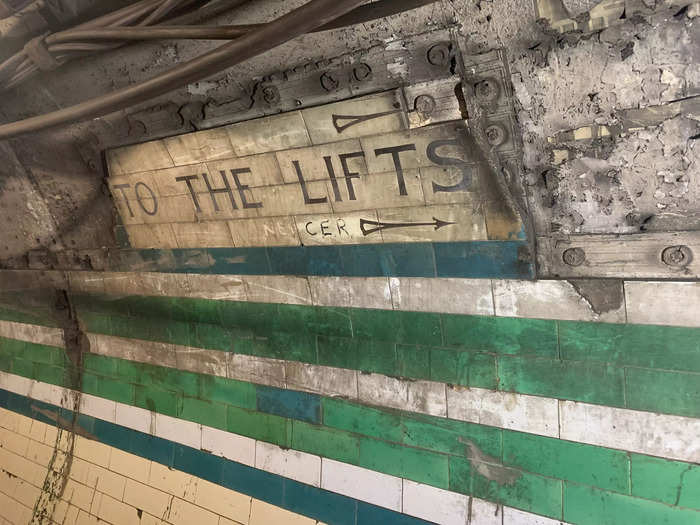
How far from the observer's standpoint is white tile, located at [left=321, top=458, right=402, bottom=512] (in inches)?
115

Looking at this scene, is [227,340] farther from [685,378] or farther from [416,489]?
[685,378]

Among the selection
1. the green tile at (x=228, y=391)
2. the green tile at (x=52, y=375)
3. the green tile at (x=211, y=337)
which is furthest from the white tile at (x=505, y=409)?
the green tile at (x=52, y=375)

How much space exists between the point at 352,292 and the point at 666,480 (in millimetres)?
2053

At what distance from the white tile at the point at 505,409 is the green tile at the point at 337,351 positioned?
2.33ft

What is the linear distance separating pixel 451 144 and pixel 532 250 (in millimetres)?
757

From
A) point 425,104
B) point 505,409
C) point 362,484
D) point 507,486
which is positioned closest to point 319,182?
point 425,104

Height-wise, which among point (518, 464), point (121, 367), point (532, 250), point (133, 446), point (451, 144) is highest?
point (451, 144)

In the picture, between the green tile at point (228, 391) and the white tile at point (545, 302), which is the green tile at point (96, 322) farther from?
the white tile at point (545, 302)

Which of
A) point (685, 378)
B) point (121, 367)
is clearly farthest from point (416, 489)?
point (121, 367)

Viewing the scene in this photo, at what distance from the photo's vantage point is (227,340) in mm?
3600

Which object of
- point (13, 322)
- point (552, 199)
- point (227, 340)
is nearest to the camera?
point (552, 199)

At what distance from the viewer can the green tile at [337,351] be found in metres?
3.09

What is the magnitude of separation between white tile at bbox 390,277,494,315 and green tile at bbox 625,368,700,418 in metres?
0.81

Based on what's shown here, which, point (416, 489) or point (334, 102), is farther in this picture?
point (416, 489)
